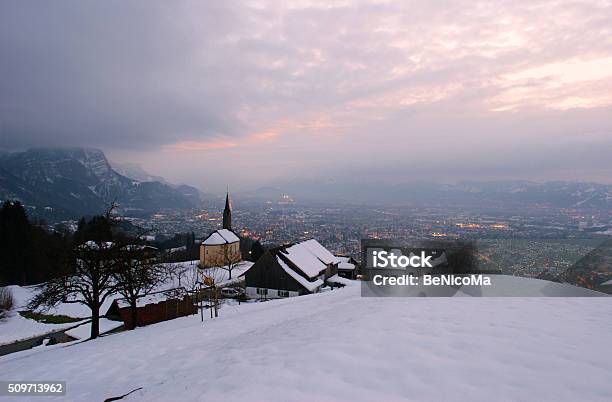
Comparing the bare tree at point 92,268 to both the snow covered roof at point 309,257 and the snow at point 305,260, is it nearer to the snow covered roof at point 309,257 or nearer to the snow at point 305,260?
the snow covered roof at point 309,257

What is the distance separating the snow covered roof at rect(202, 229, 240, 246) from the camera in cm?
6100

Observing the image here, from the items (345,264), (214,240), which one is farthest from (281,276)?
(214,240)

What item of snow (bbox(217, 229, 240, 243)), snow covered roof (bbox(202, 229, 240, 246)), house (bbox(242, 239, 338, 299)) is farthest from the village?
snow (bbox(217, 229, 240, 243))

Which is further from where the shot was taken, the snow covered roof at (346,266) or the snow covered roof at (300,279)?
the snow covered roof at (346,266)

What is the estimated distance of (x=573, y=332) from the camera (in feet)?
25.4

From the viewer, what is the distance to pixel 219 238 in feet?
204

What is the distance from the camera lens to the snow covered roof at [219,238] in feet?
200

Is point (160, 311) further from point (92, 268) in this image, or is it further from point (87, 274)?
point (92, 268)

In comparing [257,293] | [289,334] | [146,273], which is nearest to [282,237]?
[257,293]

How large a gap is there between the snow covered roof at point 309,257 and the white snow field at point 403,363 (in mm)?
29940

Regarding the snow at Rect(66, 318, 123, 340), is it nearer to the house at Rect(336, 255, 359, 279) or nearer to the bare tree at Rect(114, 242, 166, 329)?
the bare tree at Rect(114, 242, 166, 329)

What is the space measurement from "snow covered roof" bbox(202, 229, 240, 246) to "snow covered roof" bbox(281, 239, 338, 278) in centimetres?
2136

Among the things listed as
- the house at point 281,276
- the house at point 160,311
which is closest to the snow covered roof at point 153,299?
the house at point 160,311

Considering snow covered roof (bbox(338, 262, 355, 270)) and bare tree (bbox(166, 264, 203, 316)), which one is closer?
bare tree (bbox(166, 264, 203, 316))
